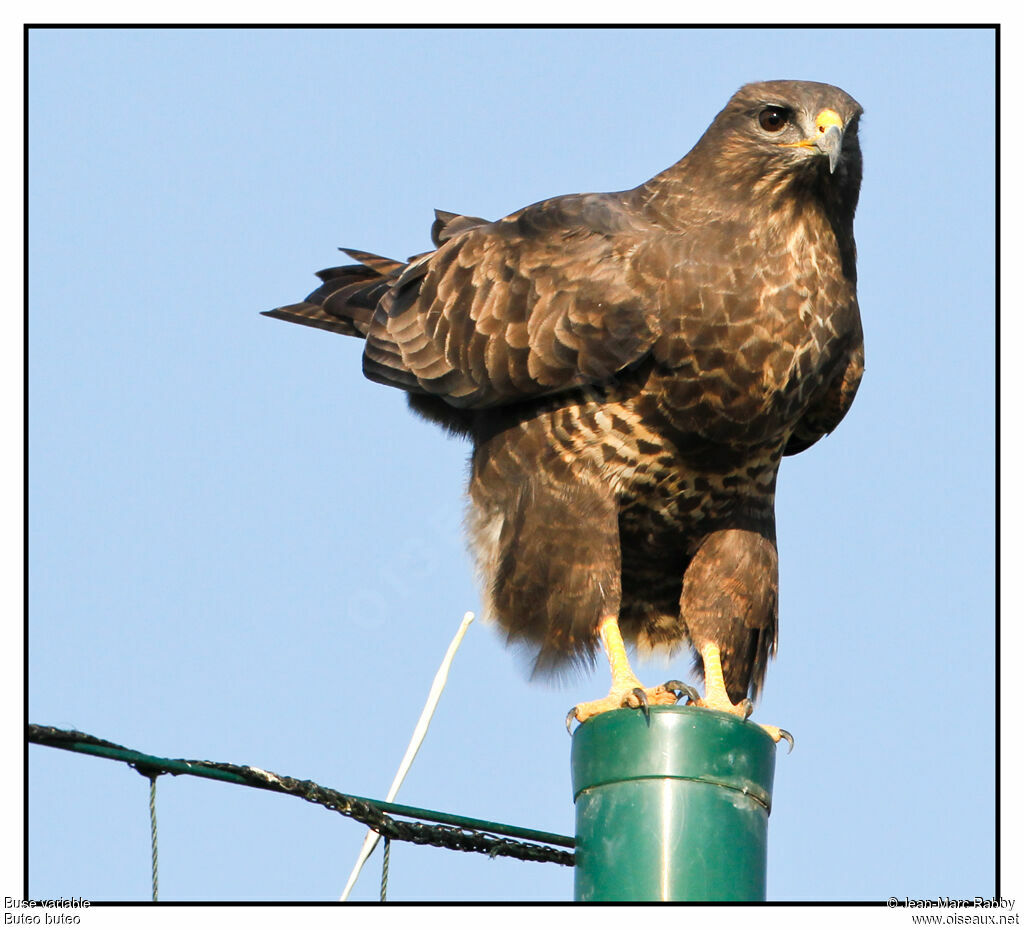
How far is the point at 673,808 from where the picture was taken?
4.98m

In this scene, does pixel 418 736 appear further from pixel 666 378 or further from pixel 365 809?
pixel 666 378

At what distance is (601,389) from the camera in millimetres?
6520

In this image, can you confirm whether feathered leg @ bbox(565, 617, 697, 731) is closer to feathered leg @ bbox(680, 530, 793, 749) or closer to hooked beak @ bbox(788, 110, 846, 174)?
feathered leg @ bbox(680, 530, 793, 749)

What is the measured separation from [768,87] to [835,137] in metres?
0.52

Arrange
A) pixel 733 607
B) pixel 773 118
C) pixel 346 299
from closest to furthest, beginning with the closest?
pixel 773 118 < pixel 733 607 < pixel 346 299

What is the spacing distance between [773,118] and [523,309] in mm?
1236

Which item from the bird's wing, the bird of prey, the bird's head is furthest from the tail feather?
the bird's head

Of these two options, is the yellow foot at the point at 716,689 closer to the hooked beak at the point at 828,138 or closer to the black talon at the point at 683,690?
the black talon at the point at 683,690

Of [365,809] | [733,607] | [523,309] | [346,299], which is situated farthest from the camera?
[346,299]

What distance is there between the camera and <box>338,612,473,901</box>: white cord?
4836 mm

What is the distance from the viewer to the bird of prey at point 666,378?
6.37 meters

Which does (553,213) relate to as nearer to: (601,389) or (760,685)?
(601,389)

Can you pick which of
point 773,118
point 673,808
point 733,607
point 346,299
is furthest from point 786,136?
point 673,808

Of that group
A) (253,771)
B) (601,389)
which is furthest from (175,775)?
(601,389)
